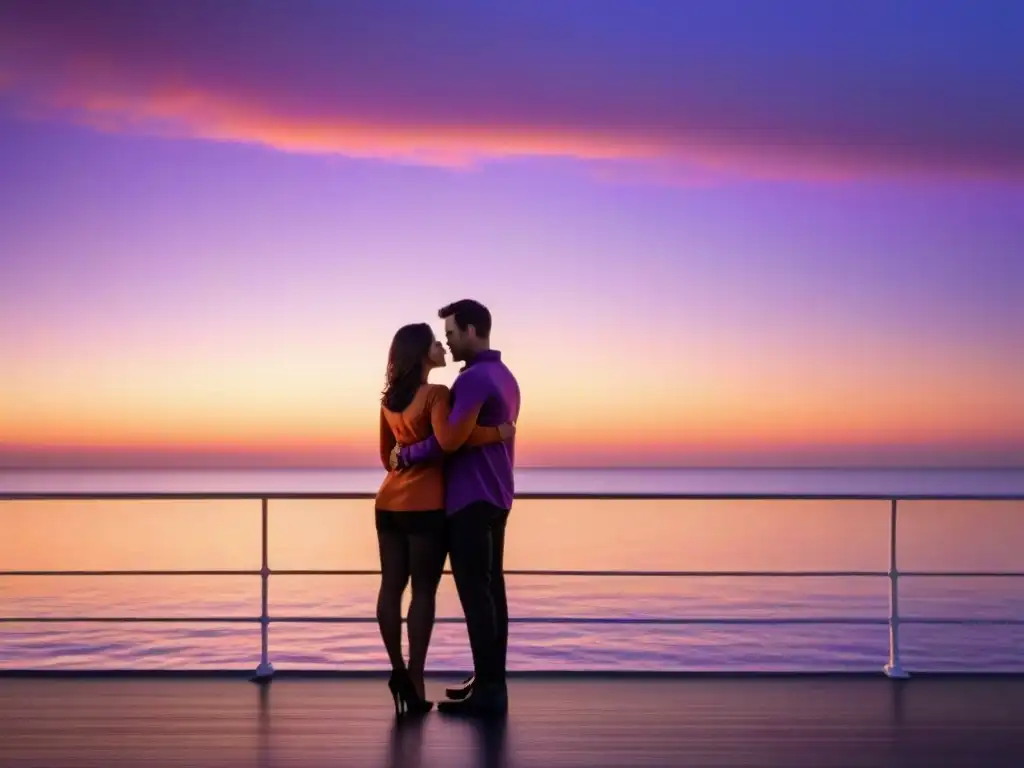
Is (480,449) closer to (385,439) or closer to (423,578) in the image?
(385,439)

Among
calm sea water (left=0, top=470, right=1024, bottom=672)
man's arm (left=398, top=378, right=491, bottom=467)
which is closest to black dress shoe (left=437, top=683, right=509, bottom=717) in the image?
man's arm (left=398, top=378, right=491, bottom=467)

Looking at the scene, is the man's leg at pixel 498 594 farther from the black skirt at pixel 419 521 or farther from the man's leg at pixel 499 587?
the black skirt at pixel 419 521

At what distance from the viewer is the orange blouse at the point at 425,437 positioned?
3592 millimetres

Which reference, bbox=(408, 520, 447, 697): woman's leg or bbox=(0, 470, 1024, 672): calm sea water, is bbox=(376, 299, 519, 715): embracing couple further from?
bbox=(0, 470, 1024, 672): calm sea water

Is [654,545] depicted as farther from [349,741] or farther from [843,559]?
[349,741]

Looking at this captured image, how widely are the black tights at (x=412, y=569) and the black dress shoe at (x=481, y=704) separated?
0.63ft

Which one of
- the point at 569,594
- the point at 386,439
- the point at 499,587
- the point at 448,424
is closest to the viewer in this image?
the point at 448,424

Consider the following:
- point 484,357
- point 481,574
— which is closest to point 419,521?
point 481,574

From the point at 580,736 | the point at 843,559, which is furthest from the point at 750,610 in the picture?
the point at 580,736

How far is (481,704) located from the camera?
379 centimetres

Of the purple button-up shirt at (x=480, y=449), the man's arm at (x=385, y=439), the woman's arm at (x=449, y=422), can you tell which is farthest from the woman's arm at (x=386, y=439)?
the woman's arm at (x=449, y=422)

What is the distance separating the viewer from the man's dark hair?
373 centimetres

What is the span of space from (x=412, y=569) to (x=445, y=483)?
296 mm

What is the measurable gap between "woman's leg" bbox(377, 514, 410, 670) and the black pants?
165 mm
